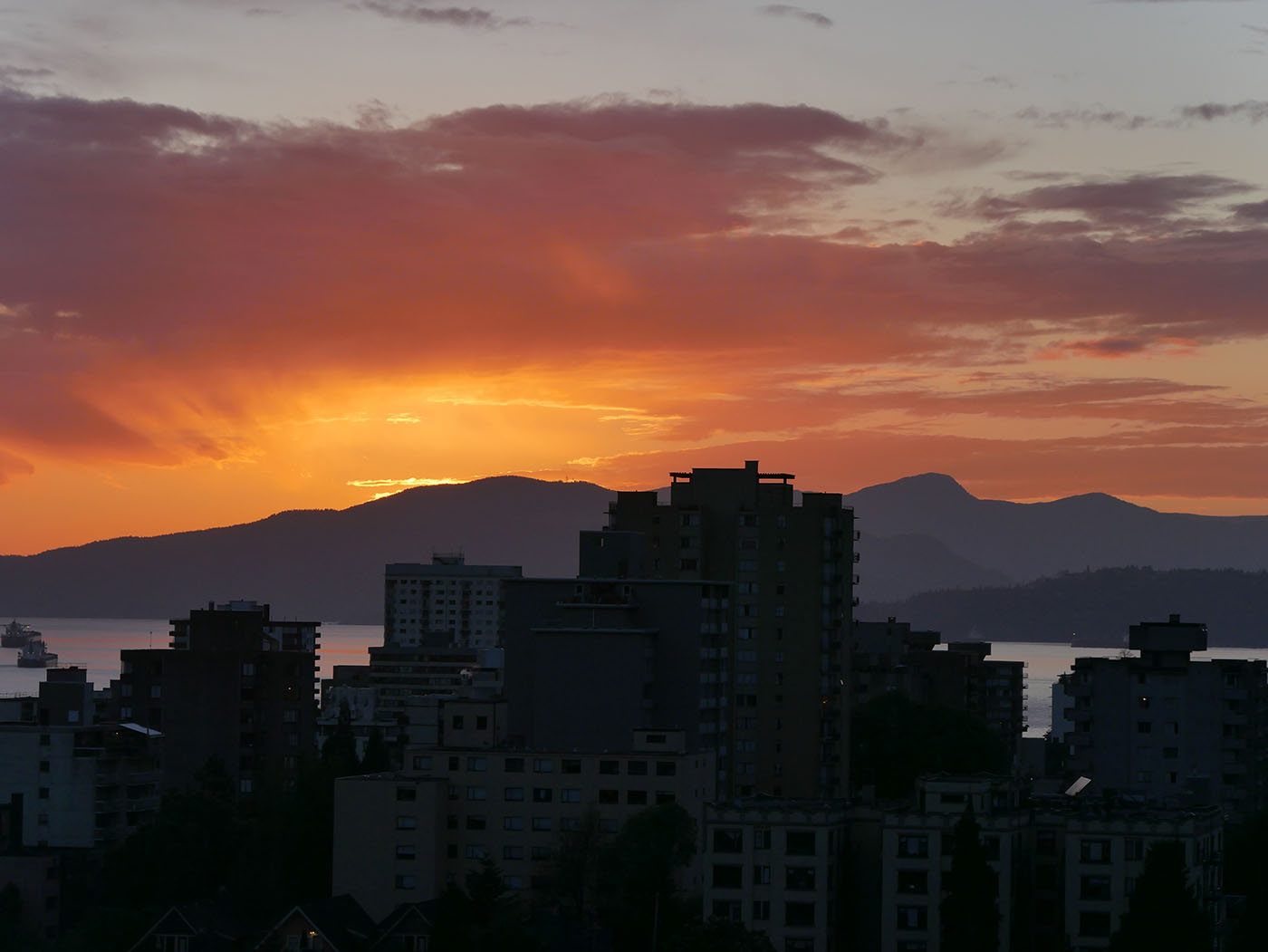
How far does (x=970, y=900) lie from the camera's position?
5894 centimetres

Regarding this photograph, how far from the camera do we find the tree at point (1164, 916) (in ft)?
188

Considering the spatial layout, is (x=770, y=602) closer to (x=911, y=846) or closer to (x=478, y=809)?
(x=478, y=809)

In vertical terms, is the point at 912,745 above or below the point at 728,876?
above

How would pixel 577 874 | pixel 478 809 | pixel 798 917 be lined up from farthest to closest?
1. pixel 478 809
2. pixel 577 874
3. pixel 798 917

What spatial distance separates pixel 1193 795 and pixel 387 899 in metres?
32.0

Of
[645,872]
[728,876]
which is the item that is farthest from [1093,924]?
[645,872]

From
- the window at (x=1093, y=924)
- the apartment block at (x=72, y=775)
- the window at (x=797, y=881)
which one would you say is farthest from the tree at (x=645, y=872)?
the apartment block at (x=72, y=775)

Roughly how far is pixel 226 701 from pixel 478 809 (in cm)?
3657

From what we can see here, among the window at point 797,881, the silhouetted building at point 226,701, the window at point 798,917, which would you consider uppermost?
the silhouetted building at point 226,701

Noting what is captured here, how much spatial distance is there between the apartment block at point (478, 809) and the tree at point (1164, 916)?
62.3 ft

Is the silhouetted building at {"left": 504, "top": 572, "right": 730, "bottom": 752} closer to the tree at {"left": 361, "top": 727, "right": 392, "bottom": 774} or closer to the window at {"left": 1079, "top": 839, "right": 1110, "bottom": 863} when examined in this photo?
the tree at {"left": 361, "top": 727, "right": 392, "bottom": 774}

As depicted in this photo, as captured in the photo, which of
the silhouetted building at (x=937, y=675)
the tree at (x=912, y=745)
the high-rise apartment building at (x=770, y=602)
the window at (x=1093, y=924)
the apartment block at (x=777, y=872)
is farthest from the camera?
the silhouetted building at (x=937, y=675)

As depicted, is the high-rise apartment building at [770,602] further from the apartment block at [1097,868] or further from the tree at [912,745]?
the apartment block at [1097,868]

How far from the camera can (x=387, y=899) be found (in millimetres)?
70562
